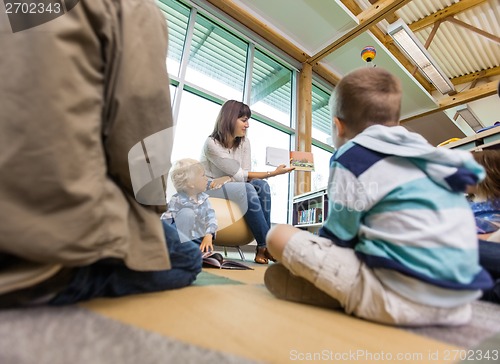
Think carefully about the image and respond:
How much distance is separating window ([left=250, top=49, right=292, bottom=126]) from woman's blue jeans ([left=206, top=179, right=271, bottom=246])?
2138 mm

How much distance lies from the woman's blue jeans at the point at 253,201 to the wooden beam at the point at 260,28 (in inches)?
104

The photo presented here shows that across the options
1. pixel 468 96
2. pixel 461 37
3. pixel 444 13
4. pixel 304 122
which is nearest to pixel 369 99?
pixel 304 122

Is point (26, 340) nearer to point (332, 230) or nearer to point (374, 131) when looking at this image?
point (332, 230)

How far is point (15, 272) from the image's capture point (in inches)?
14.8

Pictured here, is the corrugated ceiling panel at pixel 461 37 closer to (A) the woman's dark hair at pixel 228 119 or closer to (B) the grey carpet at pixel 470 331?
(A) the woman's dark hair at pixel 228 119

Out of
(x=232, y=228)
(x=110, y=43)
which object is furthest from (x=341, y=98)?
(x=232, y=228)

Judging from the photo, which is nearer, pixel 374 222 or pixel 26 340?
pixel 26 340

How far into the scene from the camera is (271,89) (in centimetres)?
396

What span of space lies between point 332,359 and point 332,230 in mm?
329

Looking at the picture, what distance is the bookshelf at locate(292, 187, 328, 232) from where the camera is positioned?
9.59ft

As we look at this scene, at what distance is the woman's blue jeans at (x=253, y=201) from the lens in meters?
1.58

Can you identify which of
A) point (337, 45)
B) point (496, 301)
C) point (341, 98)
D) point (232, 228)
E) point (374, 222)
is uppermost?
point (337, 45)

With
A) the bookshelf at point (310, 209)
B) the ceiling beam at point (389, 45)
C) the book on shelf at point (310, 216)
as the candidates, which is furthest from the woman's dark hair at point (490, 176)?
the ceiling beam at point (389, 45)

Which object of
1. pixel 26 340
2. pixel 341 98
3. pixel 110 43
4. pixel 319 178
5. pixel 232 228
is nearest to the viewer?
pixel 26 340
